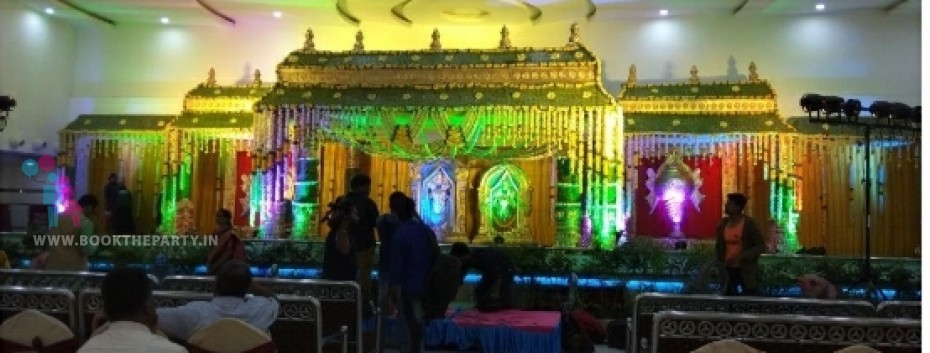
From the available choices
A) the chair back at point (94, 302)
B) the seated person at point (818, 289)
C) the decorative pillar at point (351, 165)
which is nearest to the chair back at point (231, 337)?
the chair back at point (94, 302)

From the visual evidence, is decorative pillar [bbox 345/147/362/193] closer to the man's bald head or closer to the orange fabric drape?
the orange fabric drape

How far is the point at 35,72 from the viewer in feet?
47.3

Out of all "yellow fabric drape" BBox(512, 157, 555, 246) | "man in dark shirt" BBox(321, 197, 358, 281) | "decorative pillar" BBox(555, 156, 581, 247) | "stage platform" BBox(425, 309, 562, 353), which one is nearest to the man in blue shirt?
"man in dark shirt" BBox(321, 197, 358, 281)

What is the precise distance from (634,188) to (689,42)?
9.97ft

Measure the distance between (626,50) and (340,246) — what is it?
369 inches

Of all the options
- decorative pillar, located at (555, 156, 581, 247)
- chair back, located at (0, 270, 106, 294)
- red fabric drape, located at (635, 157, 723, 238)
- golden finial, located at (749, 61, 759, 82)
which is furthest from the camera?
red fabric drape, located at (635, 157, 723, 238)

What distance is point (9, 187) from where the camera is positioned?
577 inches

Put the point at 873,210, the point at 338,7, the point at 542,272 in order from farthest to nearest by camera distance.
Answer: the point at 338,7, the point at 873,210, the point at 542,272

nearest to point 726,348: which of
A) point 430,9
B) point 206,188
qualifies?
point 430,9

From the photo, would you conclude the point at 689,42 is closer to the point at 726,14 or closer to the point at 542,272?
the point at 726,14

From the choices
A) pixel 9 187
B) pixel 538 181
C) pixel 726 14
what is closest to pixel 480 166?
pixel 538 181

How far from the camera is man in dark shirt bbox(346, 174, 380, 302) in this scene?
21.0ft

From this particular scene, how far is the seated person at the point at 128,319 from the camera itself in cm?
291

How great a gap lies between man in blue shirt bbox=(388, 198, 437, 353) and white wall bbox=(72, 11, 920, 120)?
877 cm
